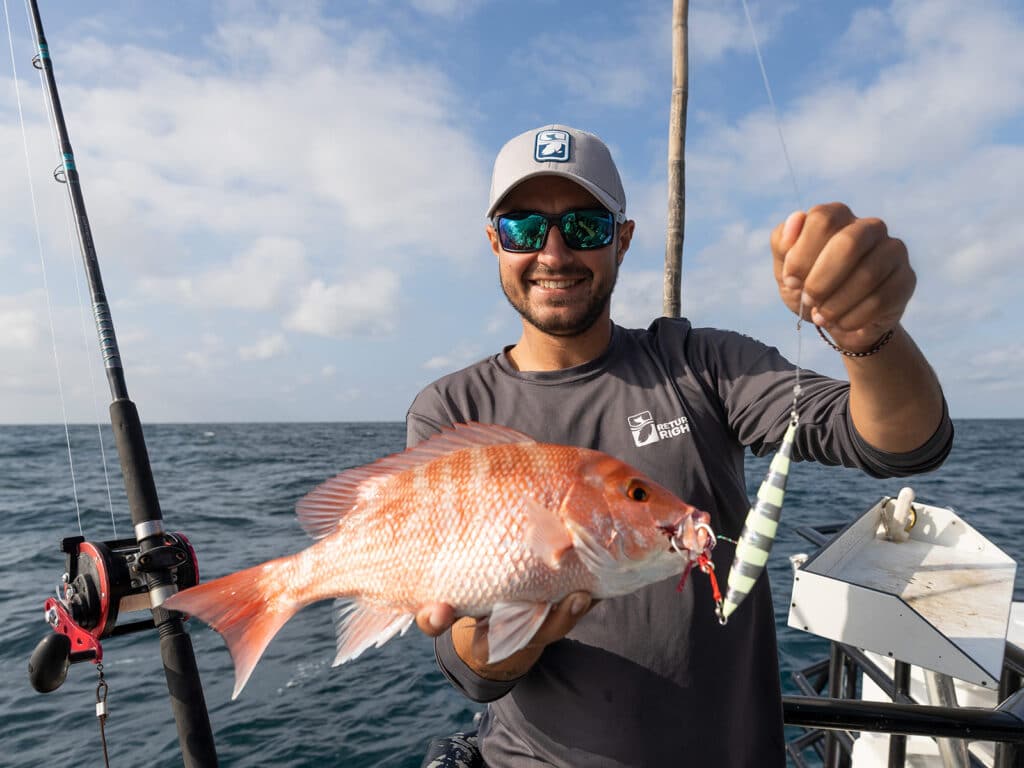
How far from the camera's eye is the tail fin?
1.83 meters

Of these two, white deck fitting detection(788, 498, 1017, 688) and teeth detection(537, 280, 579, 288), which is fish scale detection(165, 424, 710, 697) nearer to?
teeth detection(537, 280, 579, 288)

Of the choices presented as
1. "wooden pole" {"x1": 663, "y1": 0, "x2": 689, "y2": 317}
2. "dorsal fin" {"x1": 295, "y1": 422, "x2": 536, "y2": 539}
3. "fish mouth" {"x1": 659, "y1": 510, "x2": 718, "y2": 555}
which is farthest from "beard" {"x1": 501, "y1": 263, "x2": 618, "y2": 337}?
"wooden pole" {"x1": 663, "y1": 0, "x2": 689, "y2": 317}

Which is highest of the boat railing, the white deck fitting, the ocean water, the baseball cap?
the baseball cap

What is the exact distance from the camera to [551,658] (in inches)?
78.0

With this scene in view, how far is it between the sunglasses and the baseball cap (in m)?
0.06

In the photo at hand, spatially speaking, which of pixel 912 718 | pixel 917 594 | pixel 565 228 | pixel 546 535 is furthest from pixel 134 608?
pixel 917 594

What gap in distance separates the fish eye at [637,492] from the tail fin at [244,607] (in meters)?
1.04

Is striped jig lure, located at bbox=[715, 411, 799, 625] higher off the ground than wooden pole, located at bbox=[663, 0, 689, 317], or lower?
lower

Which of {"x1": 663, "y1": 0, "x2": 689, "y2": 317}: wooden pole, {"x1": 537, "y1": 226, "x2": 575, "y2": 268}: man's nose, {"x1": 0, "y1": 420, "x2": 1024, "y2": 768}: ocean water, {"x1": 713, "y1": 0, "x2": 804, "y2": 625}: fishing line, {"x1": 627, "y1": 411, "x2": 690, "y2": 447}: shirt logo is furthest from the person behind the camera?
{"x1": 663, "y1": 0, "x2": 689, "y2": 317}: wooden pole

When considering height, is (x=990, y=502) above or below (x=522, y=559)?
below

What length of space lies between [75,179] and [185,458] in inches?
1294

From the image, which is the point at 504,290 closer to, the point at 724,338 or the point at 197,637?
the point at 724,338

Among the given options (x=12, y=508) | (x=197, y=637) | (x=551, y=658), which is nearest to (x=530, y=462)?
(x=551, y=658)

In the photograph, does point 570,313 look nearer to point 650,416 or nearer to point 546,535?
point 650,416
